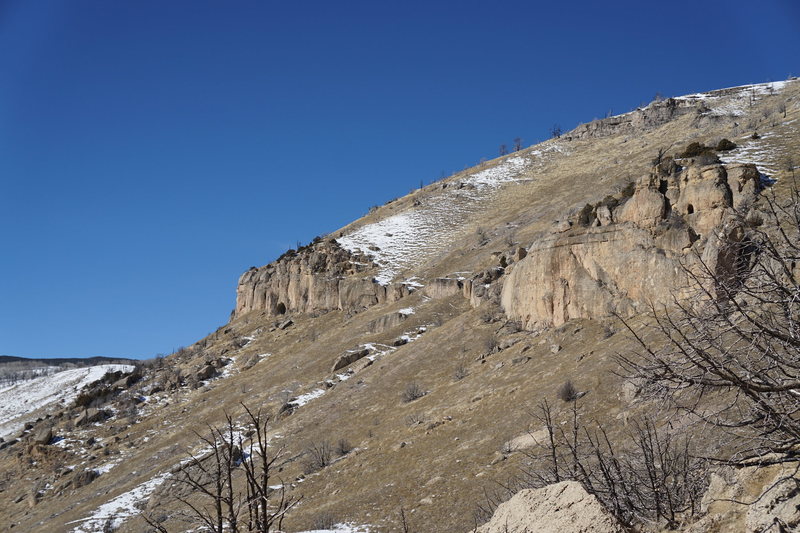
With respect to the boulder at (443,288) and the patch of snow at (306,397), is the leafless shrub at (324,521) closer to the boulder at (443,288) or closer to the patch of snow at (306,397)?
the patch of snow at (306,397)

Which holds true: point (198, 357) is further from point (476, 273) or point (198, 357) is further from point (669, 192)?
point (669, 192)

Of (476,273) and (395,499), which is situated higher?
(476,273)

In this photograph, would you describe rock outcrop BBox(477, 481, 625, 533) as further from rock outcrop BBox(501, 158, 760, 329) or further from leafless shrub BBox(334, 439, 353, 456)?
leafless shrub BBox(334, 439, 353, 456)

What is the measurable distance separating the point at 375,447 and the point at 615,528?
891 inches

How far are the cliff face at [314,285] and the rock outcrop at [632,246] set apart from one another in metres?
20.5

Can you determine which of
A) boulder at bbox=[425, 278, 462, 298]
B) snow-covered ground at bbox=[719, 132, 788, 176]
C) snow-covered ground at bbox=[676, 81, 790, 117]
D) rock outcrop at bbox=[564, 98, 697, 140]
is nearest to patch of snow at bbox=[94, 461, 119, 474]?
boulder at bbox=[425, 278, 462, 298]

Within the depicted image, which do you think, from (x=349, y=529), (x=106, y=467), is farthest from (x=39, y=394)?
(x=349, y=529)

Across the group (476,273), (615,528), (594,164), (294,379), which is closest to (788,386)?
(615,528)

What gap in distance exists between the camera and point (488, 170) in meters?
93.2

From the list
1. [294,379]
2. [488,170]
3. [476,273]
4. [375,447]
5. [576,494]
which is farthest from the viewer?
[488,170]

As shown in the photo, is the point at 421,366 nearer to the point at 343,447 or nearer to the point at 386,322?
the point at 343,447

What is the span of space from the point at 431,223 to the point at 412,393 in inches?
1757

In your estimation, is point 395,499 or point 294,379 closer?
point 395,499

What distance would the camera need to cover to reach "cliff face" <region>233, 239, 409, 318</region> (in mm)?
55469
